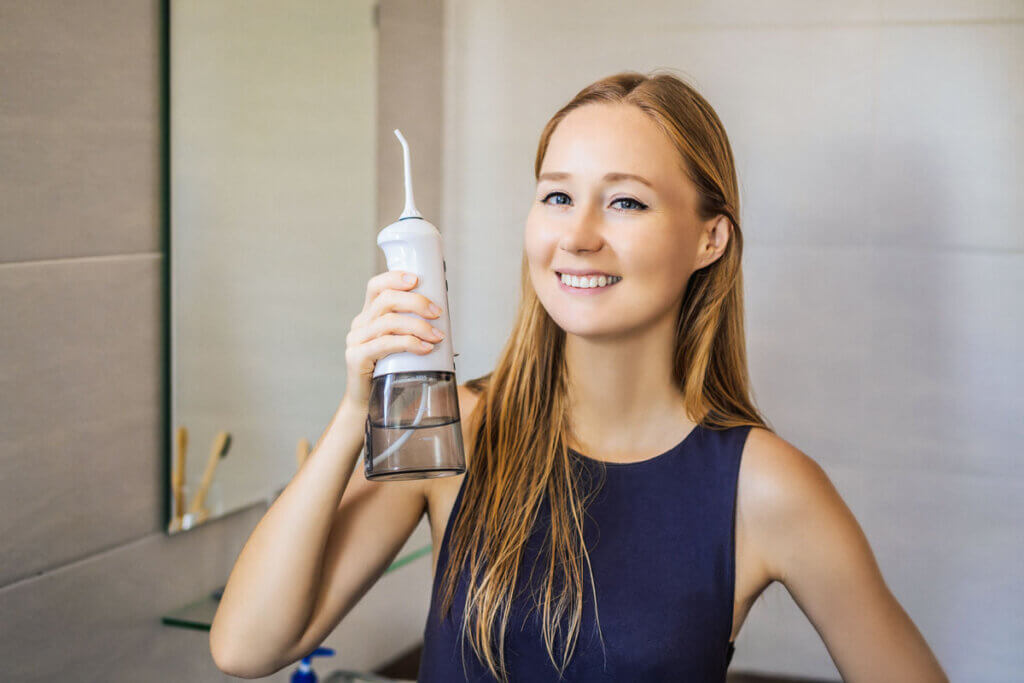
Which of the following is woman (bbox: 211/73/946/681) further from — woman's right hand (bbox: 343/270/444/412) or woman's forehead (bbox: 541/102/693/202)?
woman's right hand (bbox: 343/270/444/412)

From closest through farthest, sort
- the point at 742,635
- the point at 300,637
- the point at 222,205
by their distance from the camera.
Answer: the point at 300,637 → the point at 222,205 → the point at 742,635

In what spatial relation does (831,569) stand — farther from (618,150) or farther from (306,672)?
(306,672)

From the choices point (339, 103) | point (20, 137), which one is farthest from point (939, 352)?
point (20, 137)

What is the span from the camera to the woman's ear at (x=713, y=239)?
0.98 metres

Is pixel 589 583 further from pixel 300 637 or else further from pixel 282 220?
pixel 282 220

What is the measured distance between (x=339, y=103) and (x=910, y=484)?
36.7 inches

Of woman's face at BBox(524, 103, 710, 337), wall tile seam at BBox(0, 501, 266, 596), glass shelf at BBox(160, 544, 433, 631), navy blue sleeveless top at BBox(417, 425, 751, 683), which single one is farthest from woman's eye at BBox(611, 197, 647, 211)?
wall tile seam at BBox(0, 501, 266, 596)

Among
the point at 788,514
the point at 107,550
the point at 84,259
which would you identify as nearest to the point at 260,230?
the point at 84,259

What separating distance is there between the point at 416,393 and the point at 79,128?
0.45 m

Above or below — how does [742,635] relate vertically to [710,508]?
below

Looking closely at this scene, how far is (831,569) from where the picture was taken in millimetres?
948

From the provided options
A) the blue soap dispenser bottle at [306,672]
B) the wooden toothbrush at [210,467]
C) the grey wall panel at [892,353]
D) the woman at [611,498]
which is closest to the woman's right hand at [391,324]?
the woman at [611,498]

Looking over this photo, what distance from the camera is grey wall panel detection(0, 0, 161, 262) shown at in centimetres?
88

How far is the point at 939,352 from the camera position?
1366 millimetres
